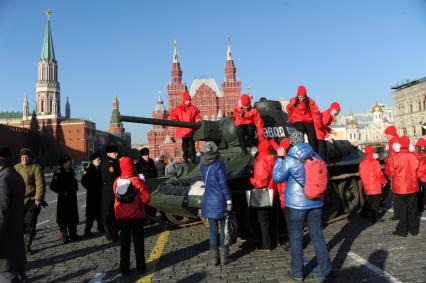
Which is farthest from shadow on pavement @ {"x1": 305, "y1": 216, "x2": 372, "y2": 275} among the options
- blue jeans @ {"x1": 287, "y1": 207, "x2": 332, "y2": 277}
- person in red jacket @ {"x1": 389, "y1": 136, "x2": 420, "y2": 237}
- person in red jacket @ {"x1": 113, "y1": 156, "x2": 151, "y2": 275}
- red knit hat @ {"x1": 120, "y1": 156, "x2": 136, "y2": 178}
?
red knit hat @ {"x1": 120, "y1": 156, "x2": 136, "y2": 178}

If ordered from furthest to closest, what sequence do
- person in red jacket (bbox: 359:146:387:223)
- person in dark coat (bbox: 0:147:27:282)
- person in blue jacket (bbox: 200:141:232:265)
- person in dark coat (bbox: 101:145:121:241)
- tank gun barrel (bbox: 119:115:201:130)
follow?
person in red jacket (bbox: 359:146:387:223) → tank gun barrel (bbox: 119:115:201:130) → person in dark coat (bbox: 101:145:121:241) → person in blue jacket (bbox: 200:141:232:265) → person in dark coat (bbox: 0:147:27:282)

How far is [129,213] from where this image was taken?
18.9 ft

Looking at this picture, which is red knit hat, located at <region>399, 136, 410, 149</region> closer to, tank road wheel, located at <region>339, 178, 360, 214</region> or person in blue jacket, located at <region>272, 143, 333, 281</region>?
tank road wheel, located at <region>339, 178, 360, 214</region>

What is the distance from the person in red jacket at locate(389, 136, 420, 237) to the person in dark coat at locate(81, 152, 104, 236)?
6094 mm

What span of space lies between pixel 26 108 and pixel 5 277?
476 ft

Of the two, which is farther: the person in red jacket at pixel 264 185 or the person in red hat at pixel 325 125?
the person in red hat at pixel 325 125

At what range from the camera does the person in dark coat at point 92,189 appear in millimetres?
9133

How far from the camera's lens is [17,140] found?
91625 millimetres

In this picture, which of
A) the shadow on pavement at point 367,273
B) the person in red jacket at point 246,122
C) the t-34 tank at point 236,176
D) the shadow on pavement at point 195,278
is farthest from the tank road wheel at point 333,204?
the shadow on pavement at point 195,278

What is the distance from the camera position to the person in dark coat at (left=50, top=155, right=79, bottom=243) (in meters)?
8.46

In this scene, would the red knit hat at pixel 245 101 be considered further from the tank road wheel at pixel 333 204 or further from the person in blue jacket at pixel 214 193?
the tank road wheel at pixel 333 204

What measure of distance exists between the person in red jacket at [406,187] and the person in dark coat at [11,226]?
638cm

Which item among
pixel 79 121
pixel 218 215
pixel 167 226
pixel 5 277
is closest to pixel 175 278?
pixel 218 215

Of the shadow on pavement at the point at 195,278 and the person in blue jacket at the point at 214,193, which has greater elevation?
the person in blue jacket at the point at 214,193
